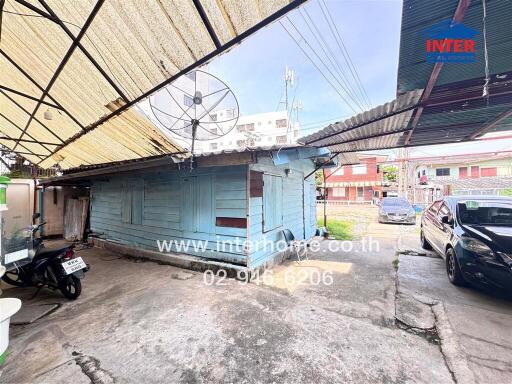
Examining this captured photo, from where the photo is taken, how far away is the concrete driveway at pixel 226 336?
6.76 feet

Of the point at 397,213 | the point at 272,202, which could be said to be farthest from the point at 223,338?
the point at 397,213

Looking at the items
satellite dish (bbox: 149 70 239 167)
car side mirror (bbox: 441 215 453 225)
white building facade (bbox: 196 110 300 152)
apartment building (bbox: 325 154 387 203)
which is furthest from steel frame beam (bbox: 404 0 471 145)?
white building facade (bbox: 196 110 300 152)

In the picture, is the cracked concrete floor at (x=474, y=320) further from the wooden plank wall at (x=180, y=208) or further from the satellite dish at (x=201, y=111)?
the satellite dish at (x=201, y=111)

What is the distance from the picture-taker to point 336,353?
2.30 meters

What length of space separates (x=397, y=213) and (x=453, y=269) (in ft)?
26.1

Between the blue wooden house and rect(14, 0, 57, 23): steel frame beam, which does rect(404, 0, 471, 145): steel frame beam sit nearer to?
the blue wooden house

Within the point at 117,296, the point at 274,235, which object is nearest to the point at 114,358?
the point at 117,296

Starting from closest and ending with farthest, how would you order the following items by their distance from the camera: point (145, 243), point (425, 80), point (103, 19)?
point (103, 19), point (425, 80), point (145, 243)

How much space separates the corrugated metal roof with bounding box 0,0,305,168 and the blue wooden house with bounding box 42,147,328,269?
0.92 metres

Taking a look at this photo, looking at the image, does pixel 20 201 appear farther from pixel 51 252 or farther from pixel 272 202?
pixel 272 202

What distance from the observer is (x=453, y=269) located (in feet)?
12.7

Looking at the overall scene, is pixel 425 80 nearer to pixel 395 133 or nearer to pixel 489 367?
pixel 395 133

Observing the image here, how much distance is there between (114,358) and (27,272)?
120 inches

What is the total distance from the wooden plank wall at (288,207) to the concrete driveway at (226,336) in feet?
2.59
